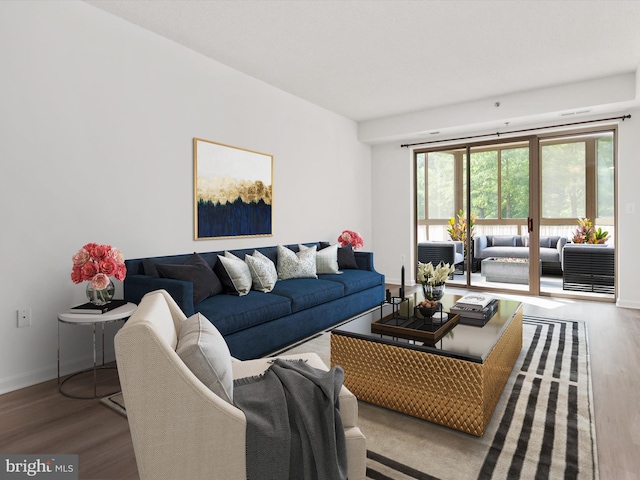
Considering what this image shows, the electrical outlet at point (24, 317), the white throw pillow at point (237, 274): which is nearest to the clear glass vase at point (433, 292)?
the white throw pillow at point (237, 274)

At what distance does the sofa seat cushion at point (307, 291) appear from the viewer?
3.58 meters

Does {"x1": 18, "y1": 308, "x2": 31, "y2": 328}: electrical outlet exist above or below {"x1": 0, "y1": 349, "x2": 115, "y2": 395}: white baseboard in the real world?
above

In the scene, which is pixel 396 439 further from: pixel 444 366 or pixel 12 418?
pixel 12 418

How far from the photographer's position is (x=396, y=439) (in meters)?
2.01

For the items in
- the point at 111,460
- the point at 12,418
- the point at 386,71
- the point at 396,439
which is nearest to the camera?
the point at 111,460

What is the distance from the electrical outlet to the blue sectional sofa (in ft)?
2.05

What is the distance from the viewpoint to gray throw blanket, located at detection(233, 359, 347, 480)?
4.33ft

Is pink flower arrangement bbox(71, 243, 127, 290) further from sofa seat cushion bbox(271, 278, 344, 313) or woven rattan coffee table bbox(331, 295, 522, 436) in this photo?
woven rattan coffee table bbox(331, 295, 522, 436)

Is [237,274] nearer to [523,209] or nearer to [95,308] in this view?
[95,308]

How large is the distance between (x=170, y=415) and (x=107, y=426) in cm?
125

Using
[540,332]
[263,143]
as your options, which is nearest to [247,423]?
[540,332]

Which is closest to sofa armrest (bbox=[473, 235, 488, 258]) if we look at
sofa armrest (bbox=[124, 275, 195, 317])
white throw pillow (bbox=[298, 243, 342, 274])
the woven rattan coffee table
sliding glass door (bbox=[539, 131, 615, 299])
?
sliding glass door (bbox=[539, 131, 615, 299])

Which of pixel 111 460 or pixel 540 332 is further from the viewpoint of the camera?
pixel 540 332

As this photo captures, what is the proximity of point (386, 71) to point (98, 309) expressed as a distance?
3.66 metres
